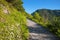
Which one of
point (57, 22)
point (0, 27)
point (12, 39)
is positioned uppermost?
point (57, 22)

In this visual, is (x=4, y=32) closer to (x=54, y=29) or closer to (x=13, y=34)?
(x=13, y=34)

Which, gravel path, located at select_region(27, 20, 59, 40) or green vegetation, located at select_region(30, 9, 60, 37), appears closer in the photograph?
gravel path, located at select_region(27, 20, 59, 40)

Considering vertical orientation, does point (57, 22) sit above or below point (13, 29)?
above

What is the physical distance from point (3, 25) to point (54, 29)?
8719 millimetres

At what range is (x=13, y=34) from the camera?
10.1 meters

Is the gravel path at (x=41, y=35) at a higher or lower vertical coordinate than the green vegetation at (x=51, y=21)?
lower

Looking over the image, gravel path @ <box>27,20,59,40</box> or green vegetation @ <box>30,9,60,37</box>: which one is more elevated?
green vegetation @ <box>30,9,60,37</box>

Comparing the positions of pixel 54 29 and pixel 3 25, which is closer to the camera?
pixel 3 25

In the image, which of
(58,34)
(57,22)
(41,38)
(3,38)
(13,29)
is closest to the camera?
(3,38)

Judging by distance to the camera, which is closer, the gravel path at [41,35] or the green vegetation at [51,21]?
the gravel path at [41,35]

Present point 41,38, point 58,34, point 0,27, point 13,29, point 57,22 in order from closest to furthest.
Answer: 1. point 0,27
2. point 13,29
3. point 41,38
4. point 58,34
5. point 57,22

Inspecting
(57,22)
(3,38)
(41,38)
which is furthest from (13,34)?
(57,22)

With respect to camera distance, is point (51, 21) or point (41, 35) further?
point (51, 21)

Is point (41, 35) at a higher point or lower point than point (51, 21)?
lower
